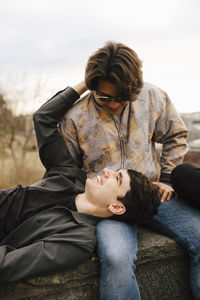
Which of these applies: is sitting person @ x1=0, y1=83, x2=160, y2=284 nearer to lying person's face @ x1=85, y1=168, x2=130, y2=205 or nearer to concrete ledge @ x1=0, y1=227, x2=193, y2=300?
lying person's face @ x1=85, y1=168, x2=130, y2=205

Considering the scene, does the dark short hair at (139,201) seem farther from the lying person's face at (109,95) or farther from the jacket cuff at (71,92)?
the jacket cuff at (71,92)

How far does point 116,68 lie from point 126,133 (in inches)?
26.3

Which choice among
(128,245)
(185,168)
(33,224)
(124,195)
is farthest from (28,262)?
(185,168)

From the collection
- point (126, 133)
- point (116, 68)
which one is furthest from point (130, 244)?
point (116, 68)

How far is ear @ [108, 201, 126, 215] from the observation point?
7.81 ft

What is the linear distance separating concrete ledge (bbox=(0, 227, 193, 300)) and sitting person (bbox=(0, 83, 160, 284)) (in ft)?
0.48

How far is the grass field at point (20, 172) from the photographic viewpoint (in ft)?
22.2

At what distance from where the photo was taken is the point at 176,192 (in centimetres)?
262

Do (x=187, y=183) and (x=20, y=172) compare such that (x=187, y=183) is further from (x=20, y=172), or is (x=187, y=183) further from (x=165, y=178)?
(x=20, y=172)

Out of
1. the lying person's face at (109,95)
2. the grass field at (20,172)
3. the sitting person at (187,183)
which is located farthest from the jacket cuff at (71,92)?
the grass field at (20,172)

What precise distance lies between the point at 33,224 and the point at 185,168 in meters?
1.29

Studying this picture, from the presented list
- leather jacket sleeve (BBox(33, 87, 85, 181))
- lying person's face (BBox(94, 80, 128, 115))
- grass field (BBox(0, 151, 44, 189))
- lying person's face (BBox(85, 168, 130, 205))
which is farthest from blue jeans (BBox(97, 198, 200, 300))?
grass field (BBox(0, 151, 44, 189))

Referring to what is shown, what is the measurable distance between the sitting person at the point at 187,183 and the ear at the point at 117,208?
0.50 m

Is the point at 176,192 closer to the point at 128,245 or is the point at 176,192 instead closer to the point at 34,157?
the point at 128,245
